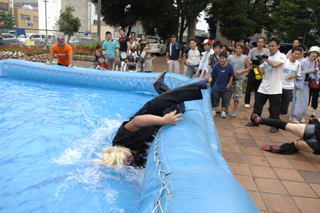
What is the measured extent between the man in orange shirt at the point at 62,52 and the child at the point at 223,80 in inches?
184

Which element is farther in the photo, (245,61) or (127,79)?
(127,79)

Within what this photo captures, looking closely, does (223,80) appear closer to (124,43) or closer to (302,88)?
(302,88)

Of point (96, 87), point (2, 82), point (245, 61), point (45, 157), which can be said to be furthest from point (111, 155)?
point (2, 82)

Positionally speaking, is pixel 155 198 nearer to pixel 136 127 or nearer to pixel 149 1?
pixel 136 127

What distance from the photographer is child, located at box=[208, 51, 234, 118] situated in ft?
17.9

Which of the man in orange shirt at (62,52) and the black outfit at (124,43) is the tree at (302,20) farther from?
the man in orange shirt at (62,52)

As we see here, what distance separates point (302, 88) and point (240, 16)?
15903 mm

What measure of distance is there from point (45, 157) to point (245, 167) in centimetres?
295

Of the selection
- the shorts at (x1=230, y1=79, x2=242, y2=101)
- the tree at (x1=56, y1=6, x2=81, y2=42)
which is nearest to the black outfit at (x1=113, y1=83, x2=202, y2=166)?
the shorts at (x1=230, y1=79, x2=242, y2=101)

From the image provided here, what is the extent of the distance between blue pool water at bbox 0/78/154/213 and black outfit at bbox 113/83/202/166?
0.32 meters

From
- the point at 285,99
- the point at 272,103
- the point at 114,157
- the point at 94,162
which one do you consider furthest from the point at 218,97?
the point at 114,157

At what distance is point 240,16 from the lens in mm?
19328

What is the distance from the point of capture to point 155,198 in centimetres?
183

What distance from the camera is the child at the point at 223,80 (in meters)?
5.45
